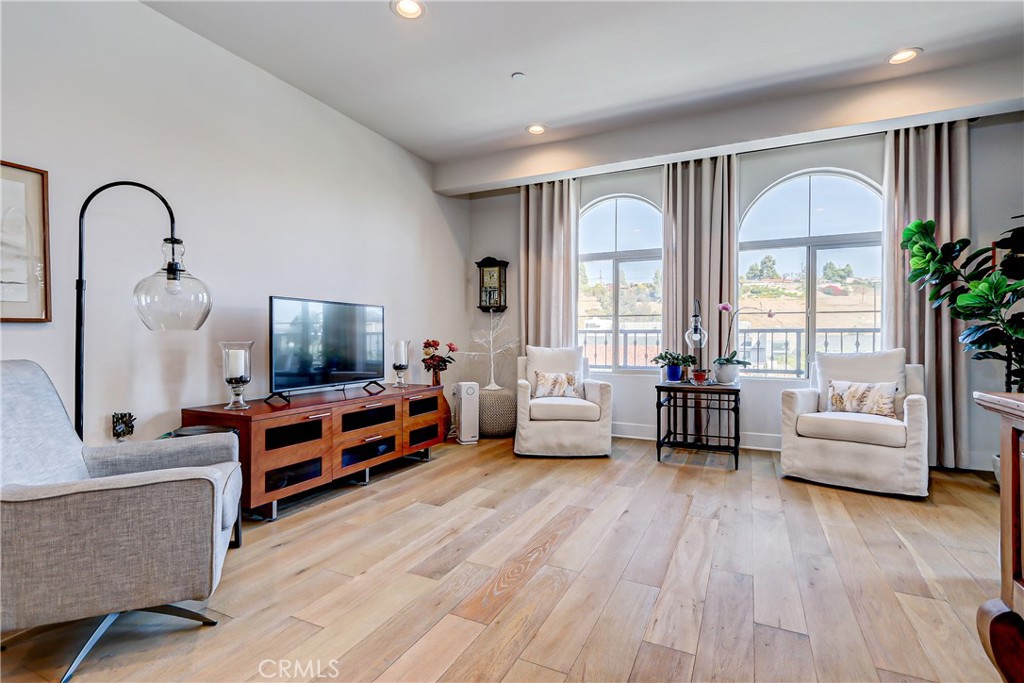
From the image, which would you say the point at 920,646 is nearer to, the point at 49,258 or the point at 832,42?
the point at 832,42

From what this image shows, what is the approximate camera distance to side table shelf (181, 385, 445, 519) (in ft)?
8.21

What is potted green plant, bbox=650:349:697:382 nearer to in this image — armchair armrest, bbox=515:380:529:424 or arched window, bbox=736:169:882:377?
arched window, bbox=736:169:882:377

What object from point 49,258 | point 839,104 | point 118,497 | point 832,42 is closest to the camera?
point 118,497

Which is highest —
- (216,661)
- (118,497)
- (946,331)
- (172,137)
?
(172,137)

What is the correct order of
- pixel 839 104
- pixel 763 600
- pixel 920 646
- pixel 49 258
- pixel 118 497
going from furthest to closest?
pixel 839 104 < pixel 49 258 < pixel 763 600 < pixel 920 646 < pixel 118 497

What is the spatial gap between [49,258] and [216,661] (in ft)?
6.48

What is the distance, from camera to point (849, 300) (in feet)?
13.5

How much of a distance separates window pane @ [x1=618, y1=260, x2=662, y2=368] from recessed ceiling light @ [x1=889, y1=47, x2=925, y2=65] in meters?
2.22

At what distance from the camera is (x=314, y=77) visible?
10.8 feet

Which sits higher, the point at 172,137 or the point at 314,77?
the point at 314,77

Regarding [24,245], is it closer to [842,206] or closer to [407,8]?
[407,8]

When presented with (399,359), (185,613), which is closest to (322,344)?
(399,359)

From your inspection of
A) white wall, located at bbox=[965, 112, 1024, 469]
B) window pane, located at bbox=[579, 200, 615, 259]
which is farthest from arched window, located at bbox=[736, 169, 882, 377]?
window pane, located at bbox=[579, 200, 615, 259]

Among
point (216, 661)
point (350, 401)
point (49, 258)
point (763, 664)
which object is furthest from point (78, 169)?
point (763, 664)
